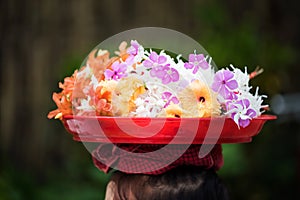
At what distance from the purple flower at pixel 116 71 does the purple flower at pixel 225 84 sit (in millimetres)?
280

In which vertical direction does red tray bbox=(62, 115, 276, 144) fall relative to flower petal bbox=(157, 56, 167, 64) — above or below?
below

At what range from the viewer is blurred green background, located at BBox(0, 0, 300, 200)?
535cm

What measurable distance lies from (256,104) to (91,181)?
3.37 m

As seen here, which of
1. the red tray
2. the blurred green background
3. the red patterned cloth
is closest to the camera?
the red tray

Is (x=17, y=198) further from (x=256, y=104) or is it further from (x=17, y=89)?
(x=256, y=104)

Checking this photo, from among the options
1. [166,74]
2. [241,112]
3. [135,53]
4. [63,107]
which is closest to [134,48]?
[135,53]

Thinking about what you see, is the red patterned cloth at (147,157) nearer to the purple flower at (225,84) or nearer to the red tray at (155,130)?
the red tray at (155,130)

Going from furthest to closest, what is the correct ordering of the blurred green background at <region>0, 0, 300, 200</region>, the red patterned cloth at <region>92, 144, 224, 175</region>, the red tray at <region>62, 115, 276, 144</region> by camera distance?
Result: 1. the blurred green background at <region>0, 0, 300, 200</region>
2. the red patterned cloth at <region>92, 144, 224, 175</region>
3. the red tray at <region>62, 115, 276, 144</region>

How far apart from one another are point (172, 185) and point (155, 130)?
0.25m

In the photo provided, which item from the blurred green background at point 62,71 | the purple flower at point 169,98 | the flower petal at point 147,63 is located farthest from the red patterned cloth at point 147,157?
the blurred green background at point 62,71

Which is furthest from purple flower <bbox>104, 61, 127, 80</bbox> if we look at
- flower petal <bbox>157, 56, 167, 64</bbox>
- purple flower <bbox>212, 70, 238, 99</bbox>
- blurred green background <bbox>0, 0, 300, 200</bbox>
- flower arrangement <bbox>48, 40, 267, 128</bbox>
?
blurred green background <bbox>0, 0, 300, 200</bbox>

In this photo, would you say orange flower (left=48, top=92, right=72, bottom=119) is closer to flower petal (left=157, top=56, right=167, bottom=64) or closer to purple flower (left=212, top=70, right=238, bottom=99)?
flower petal (left=157, top=56, right=167, bottom=64)

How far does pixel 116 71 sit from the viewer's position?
6.87 feet

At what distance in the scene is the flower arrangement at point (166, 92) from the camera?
6.50 ft
